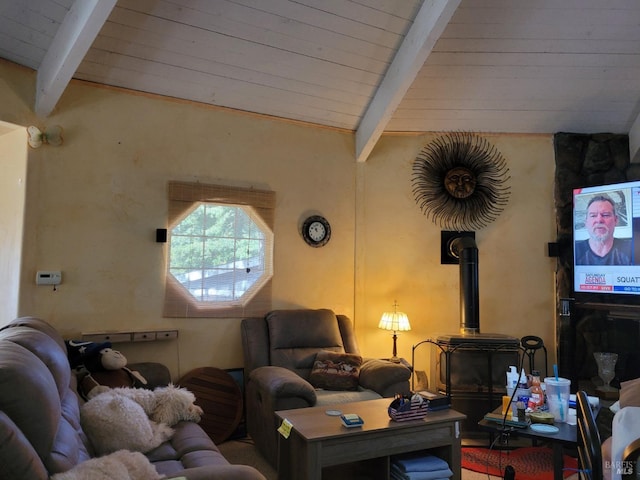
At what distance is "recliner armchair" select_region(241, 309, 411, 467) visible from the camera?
2.94 m

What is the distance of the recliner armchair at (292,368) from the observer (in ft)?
9.63

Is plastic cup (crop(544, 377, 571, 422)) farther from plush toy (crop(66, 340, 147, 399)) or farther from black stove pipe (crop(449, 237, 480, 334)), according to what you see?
plush toy (crop(66, 340, 147, 399))

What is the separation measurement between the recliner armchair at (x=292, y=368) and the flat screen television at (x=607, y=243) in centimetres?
190

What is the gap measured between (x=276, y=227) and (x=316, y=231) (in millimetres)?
368

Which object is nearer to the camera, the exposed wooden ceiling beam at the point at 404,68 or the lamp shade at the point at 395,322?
the exposed wooden ceiling beam at the point at 404,68

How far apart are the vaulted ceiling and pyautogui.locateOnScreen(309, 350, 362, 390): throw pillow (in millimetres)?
1866

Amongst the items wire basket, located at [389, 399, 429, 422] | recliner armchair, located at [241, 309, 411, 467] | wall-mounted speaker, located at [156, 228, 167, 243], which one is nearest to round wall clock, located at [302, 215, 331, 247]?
recliner armchair, located at [241, 309, 411, 467]

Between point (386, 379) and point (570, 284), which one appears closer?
point (386, 379)

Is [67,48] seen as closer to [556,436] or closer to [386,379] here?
[386,379]

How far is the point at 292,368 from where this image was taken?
3537mm

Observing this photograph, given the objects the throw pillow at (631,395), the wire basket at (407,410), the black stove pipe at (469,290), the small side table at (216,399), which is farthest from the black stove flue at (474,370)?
the small side table at (216,399)

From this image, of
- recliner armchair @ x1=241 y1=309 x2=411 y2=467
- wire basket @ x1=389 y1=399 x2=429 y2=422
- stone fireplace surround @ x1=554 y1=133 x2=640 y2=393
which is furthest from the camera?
stone fireplace surround @ x1=554 y1=133 x2=640 y2=393

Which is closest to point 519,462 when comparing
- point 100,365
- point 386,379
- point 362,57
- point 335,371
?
point 386,379

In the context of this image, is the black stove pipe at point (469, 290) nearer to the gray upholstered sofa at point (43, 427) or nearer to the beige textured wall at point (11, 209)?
the gray upholstered sofa at point (43, 427)
